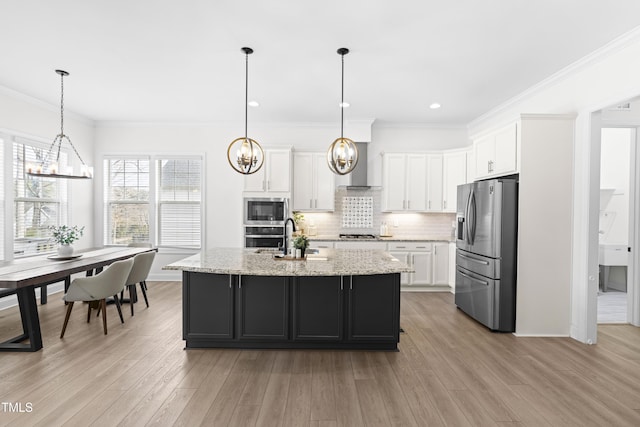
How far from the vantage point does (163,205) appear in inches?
247

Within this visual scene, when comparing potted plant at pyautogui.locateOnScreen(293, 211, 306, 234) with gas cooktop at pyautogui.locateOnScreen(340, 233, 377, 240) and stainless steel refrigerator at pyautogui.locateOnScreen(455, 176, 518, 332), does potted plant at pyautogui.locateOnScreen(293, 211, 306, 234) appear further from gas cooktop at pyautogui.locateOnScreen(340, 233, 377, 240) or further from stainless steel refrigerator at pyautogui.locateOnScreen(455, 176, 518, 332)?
stainless steel refrigerator at pyautogui.locateOnScreen(455, 176, 518, 332)

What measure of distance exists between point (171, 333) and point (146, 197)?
3.35 m

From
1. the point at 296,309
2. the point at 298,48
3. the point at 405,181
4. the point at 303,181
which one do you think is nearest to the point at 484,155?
the point at 405,181

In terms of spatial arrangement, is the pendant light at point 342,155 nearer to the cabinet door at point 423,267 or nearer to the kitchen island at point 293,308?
the kitchen island at point 293,308

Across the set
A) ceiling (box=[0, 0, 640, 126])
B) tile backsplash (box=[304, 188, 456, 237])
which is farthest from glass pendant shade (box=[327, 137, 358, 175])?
tile backsplash (box=[304, 188, 456, 237])

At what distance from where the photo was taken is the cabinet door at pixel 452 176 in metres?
5.72

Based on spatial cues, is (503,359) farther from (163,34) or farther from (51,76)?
(51,76)

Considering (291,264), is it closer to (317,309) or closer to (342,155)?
(317,309)

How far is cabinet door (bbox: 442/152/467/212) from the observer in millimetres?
5723

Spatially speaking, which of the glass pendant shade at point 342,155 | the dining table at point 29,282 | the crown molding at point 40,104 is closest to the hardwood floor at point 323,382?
the dining table at point 29,282

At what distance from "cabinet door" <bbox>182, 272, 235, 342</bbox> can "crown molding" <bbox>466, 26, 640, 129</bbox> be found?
4.21m

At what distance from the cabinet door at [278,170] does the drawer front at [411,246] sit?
2.02m

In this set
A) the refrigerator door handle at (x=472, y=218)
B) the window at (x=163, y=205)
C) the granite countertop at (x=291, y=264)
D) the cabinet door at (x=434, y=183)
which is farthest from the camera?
the window at (x=163, y=205)

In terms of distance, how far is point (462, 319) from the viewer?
4.40 meters
